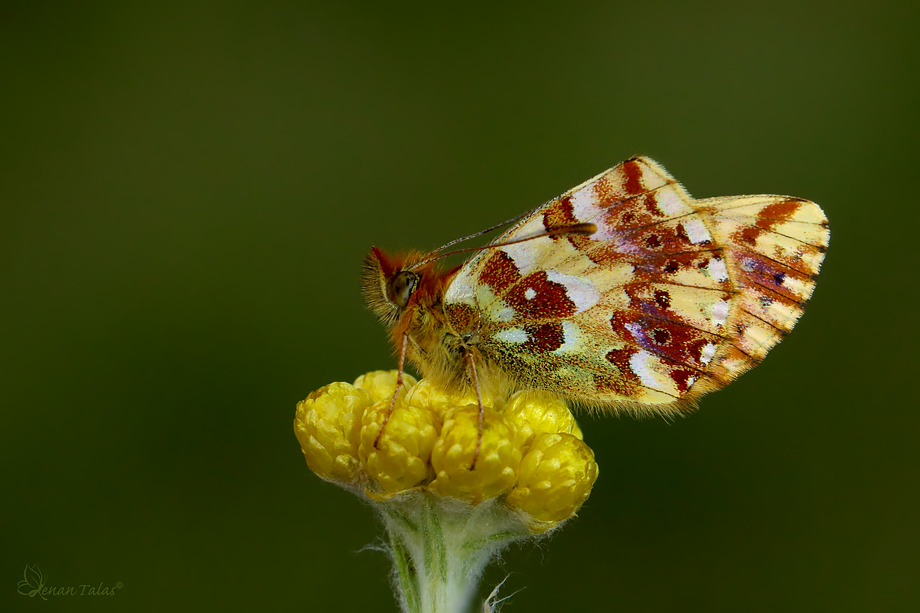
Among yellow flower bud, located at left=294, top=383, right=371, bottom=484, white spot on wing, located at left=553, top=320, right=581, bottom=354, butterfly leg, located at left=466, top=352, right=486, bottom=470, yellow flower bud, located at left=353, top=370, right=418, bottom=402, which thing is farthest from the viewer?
white spot on wing, located at left=553, top=320, right=581, bottom=354

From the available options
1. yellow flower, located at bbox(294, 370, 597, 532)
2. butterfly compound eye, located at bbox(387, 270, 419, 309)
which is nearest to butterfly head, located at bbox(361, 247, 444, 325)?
butterfly compound eye, located at bbox(387, 270, 419, 309)

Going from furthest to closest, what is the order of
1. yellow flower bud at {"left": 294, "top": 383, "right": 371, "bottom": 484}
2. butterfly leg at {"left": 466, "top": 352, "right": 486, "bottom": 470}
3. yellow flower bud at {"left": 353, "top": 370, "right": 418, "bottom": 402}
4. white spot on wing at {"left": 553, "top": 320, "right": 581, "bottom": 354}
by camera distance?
white spot on wing at {"left": 553, "top": 320, "right": 581, "bottom": 354}, yellow flower bud at {"left": 353, "top": 370, "right": 418, "bottom": 402}, yellow flower bud at {"left": 294, "top": 383, "right": 371, "bottom": 484}, butterfly leg at {"left": 466, "top": 352, "right": 486, "bottom": 470}

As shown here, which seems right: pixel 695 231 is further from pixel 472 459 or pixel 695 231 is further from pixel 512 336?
pixel 472 459

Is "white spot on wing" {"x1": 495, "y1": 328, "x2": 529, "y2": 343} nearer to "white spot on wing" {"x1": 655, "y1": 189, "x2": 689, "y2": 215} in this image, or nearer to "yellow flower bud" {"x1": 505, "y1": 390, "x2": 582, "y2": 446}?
"yellow flower bud" {"x1": 505, "y1": 390, "x2": 582, "y2": 446}

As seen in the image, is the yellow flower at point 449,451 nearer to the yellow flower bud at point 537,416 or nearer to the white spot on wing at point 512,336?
the yellow flower bud at point 537,416

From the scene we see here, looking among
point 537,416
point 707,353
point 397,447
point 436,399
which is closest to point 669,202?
point 707,353

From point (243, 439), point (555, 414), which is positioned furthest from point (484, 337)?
point (243, 439)

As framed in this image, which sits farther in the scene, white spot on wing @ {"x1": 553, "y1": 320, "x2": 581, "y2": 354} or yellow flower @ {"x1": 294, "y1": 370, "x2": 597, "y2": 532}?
white spot on wing @ {"x1": 553, "y1": 320, "x2": 581, "y2": 354}
